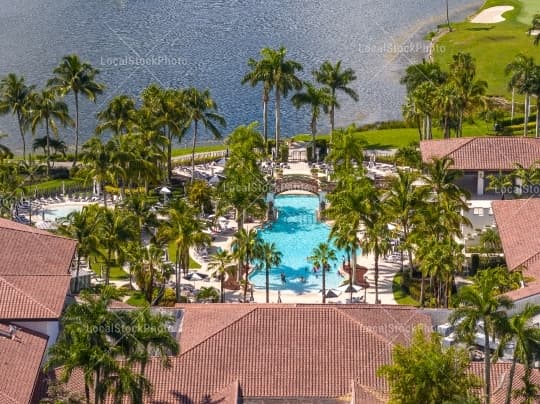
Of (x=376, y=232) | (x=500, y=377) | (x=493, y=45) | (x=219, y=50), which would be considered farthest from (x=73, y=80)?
(x=493, y=45)

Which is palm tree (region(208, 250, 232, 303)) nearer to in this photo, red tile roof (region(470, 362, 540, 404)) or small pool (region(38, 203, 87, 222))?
red tile roof (region(470, 362, 540, 404))

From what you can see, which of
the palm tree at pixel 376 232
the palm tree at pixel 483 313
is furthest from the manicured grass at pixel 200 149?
the palm tree at pixel 483 313

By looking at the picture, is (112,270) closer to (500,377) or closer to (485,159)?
(485,159)

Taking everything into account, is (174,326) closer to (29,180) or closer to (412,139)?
(29,180)

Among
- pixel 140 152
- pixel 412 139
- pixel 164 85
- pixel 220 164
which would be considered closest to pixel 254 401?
pixel 140 152

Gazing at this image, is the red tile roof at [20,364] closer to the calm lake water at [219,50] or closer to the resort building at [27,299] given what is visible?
the resort building at [27,299]
